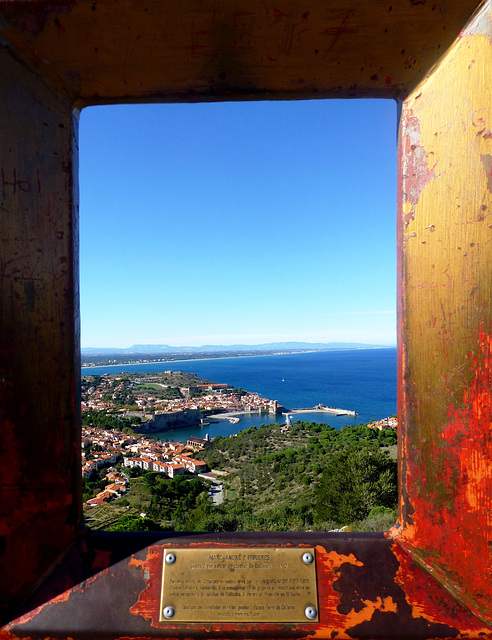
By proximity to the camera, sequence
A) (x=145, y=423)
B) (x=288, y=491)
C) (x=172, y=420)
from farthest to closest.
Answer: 1. (x=172, y=420)
2. (x=145, y=423)
3. (x=288, y=491)

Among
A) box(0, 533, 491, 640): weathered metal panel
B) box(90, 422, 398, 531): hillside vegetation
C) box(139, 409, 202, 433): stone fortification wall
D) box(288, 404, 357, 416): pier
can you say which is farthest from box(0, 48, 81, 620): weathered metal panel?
box(288, 404, 357, 416): pier

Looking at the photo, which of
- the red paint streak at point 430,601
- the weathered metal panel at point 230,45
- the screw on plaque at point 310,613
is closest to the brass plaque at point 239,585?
the screw on plaque at point 310,613

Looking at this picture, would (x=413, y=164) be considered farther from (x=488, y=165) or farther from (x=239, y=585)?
(x=239, y=585)

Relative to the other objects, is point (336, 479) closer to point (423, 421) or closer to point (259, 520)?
point (259, 520)

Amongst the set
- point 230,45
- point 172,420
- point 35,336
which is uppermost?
point 230,45

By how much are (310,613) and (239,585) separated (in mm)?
229

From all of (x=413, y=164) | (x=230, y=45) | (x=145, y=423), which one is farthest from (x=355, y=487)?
(x=145, y=423)

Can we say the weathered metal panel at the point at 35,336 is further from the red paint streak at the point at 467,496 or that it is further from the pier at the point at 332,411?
the pier at the point at 332,411

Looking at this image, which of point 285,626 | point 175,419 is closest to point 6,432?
point 285,626

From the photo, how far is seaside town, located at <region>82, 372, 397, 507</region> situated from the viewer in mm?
19234

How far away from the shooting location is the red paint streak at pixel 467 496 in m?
1.08

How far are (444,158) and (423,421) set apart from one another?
88 centimetres

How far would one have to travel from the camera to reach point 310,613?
1.07 metres

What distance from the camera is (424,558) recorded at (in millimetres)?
1141
